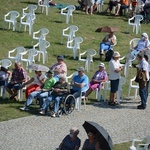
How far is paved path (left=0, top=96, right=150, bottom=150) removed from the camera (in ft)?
66.6

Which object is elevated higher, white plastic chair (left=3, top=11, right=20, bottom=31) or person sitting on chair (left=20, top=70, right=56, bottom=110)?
person sitting on chair (left=20, top=70, right=56, bottom=110)

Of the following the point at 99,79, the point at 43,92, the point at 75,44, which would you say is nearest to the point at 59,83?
the point at 43,92

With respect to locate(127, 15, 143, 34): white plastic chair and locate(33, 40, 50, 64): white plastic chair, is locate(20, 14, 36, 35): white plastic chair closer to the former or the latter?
locate(33, 40, 50, 64): white plastic chair

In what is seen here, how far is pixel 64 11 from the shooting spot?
35688 millimetres

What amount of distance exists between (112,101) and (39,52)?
5.41m

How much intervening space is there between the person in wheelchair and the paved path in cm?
28

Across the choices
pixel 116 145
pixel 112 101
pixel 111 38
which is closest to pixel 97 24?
pixel 111 38

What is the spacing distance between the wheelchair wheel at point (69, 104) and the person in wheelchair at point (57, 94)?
178 millimetres

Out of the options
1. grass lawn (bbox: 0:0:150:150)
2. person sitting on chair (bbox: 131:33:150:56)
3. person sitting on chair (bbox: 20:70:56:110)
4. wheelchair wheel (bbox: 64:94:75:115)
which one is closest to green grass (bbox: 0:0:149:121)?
grass lawn (bbox: 0:0:150:150)

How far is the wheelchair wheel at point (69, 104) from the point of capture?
22469 millimetres

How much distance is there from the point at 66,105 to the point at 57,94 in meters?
0.39

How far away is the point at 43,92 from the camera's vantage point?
22844 millimetres

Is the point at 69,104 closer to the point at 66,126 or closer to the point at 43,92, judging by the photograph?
the point at 43,92

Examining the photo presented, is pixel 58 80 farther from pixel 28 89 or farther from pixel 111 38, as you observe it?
pixel 111 38
